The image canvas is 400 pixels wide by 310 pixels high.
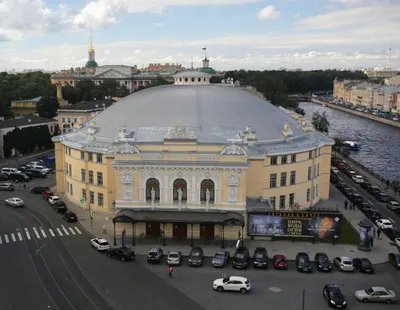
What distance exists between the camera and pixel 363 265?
3588 cm

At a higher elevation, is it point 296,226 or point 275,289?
point 296,226

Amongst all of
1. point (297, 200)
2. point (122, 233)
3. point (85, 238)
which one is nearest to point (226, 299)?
point (122, 233)

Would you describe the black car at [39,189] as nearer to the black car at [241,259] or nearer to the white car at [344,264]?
the black car at [241,259]

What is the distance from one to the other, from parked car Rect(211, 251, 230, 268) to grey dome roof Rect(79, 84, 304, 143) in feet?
42.9

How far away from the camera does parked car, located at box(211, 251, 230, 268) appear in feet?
120

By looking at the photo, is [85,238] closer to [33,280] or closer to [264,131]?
[33,280]

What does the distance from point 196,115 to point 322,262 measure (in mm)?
23049

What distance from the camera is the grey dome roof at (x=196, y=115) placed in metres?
50.7

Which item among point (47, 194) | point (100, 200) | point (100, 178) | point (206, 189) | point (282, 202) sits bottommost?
point (47, 194)

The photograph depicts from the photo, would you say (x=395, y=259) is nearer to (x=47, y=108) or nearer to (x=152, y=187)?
(x=152, y=187)

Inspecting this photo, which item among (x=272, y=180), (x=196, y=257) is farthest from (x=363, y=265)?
(x=272, y=180)

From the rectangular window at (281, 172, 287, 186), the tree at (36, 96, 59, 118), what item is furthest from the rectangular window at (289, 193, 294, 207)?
the tree at (36, 96, 59, 118)

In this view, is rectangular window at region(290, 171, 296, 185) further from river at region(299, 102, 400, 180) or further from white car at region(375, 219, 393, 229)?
river at region(299, 102, 400, 180)

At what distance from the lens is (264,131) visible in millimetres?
52031
